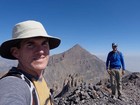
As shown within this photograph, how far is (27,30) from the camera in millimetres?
2449

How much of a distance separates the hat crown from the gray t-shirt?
1.69 feet

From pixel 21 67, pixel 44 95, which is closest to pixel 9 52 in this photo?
pixel 21 67

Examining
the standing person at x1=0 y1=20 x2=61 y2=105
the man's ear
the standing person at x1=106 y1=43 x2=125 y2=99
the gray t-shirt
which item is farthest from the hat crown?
the standing person at x1=106 y1=43 x2=125 y2=99

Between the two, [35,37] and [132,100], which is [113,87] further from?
[35,37]

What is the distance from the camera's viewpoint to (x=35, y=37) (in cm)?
252

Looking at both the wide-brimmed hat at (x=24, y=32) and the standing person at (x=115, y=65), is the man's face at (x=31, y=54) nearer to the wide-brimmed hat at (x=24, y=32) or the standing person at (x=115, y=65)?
the wide-brimmed hat at (x=24, y=32)

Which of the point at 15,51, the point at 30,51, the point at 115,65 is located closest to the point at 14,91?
the point at 30,51

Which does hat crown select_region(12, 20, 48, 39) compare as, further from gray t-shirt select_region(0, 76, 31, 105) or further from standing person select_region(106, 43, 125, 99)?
standing person select_region(106, 43, 125, 99)

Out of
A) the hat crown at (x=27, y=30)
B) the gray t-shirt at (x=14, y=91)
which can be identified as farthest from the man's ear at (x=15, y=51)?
the gray t-shirt at (x=14, y=91)

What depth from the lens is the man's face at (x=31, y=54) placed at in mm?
2469

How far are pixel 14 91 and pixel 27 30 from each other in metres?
0.77

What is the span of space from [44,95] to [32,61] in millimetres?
385

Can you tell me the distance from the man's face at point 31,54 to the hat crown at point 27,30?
69mm

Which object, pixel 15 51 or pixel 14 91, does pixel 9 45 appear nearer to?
pixel 15 51
